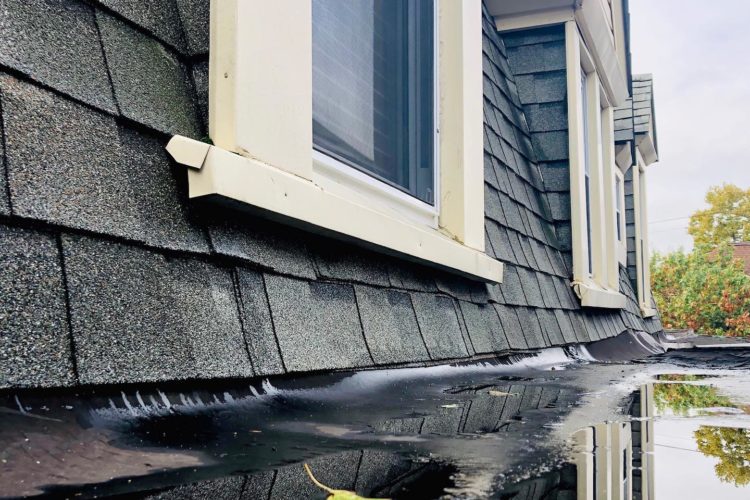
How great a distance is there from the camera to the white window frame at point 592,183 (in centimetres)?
397

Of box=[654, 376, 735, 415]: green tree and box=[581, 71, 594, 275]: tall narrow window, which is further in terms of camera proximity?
box=[581, 71, 594, 275]: tall narrow window

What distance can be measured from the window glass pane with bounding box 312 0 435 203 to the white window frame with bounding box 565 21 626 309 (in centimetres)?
185

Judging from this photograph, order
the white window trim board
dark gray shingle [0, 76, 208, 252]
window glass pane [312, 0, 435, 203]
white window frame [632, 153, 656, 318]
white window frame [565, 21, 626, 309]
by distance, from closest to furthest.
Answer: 1. dark gray shingle [0, 76, 208, 252]
2. window glass pane [312, 0, 435, 203]
3. the white window trim board
4. white window frame [565, 21, 626, 309]
5. white window frame [632, 153, 656, 318]

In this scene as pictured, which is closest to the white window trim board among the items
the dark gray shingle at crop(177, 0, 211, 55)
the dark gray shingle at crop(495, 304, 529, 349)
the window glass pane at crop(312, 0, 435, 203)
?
the window glass pane at crop(312, 0, 435, 203)

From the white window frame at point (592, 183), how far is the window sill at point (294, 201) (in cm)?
219

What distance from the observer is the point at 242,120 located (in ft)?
3.98

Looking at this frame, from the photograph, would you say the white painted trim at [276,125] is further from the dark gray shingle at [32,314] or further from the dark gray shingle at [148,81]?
the dark gray shingle at [32,314]

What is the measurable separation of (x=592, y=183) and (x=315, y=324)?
3.65m

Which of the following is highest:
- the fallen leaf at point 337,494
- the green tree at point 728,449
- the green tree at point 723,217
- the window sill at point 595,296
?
the green tree at point 723,217

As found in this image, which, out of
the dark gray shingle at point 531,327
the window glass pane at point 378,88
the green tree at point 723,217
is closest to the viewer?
the window glass pane at point 378,88

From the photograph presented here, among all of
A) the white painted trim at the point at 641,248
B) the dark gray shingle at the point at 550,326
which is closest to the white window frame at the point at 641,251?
the white painted trim at the point at 641,248

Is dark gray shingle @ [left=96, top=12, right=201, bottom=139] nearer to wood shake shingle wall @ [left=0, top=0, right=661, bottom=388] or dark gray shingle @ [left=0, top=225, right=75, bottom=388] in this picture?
wood shake shingle wall @ [left=0, top=0, right=661, bottom=388]

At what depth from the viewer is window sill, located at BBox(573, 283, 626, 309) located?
3.97 meters

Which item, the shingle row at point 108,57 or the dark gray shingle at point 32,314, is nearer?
the dark gray shingle at point 32,314
